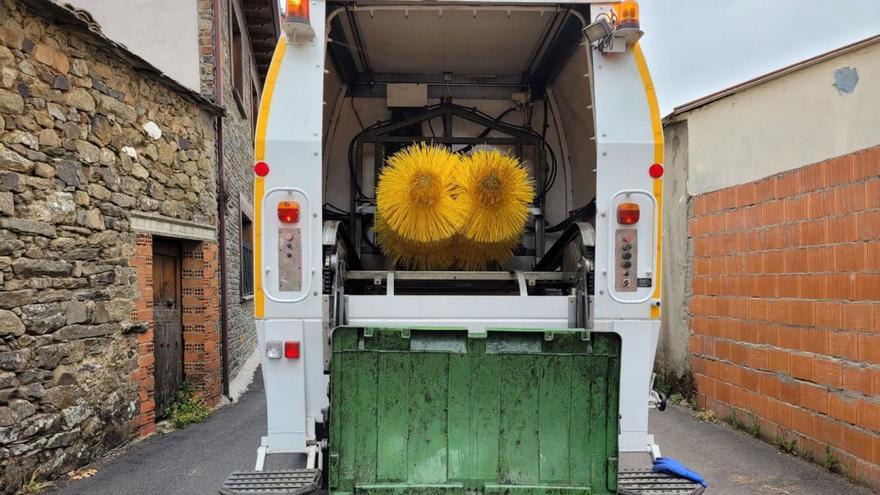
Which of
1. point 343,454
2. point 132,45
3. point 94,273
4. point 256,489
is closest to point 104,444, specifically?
point 94,273

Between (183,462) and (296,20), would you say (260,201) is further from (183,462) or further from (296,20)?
(183,462)

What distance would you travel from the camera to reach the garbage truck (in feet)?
9.39

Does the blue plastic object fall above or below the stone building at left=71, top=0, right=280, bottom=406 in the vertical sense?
below

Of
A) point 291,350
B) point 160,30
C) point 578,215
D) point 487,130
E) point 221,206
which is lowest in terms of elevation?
point 291,350

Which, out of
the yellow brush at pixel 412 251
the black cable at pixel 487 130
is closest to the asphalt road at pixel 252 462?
the yellow brush at pixel 412 251

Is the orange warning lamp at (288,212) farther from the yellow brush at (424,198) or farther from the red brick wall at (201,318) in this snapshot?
the red brick wall at (201,318)

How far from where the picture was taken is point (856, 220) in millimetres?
4598

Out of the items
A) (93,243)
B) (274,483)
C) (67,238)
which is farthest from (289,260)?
(93,243)

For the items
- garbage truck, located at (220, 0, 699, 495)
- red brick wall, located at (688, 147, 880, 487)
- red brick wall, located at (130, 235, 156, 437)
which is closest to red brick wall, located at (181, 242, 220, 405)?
red brick wall, located at (130, 235, 156, 437)

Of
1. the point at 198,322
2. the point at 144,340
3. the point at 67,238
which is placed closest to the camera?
the point at 67,238

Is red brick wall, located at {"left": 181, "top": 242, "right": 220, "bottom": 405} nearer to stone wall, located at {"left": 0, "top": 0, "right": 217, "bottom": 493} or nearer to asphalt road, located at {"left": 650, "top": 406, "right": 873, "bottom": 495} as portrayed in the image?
stone wall, located at {"left": 0, "top": 0, "right": 217, "bottom": 493}

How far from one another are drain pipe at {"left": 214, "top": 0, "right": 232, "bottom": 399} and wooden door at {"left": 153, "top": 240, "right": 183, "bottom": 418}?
0.84 meters

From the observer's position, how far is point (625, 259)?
3281mm

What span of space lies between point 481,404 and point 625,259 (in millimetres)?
1051
